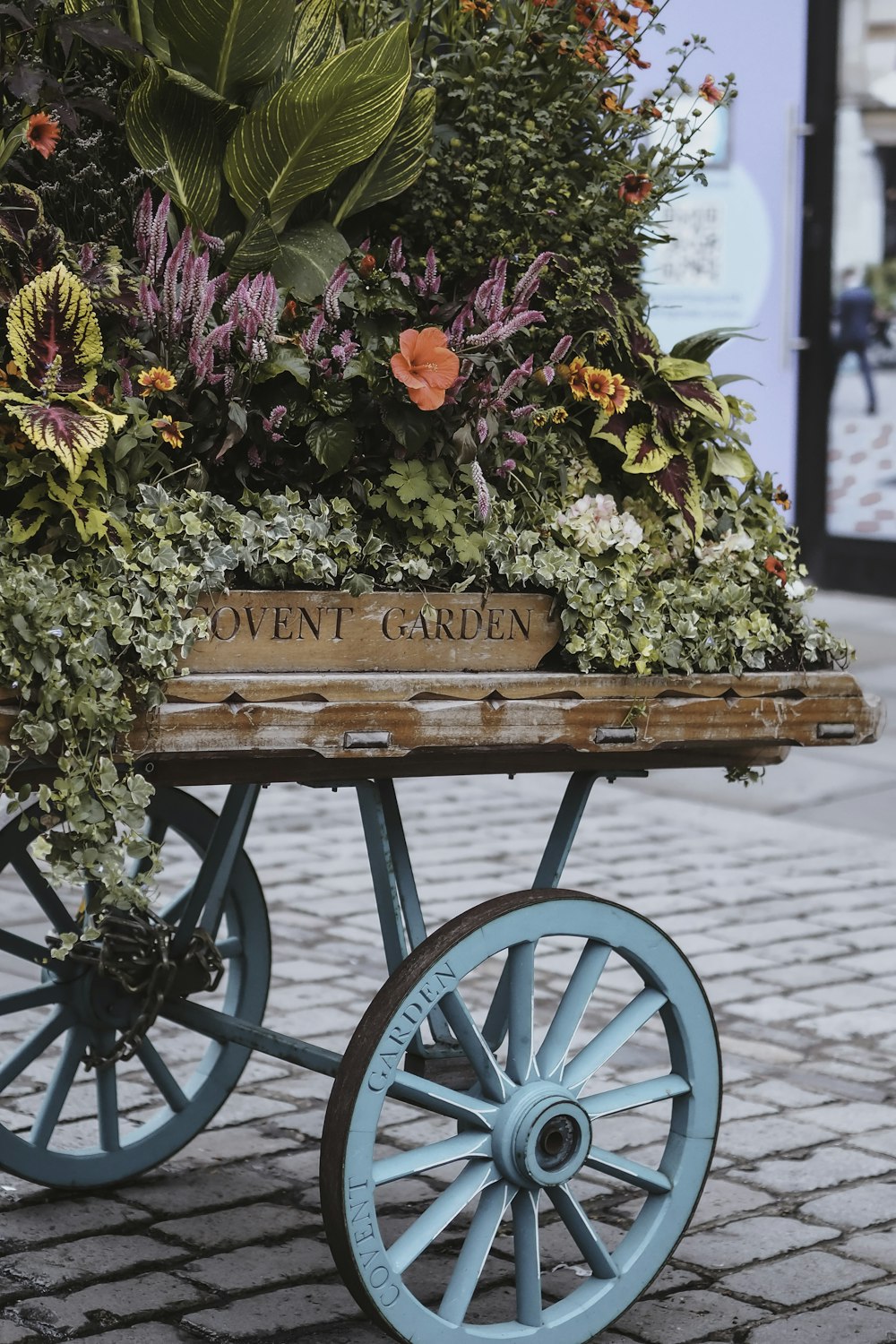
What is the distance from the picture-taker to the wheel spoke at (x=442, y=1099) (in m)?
2.34

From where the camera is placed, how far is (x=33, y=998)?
119 inches

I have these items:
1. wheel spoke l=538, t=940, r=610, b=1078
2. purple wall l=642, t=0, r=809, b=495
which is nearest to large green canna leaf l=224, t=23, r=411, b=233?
wheel spoke l=538, t=940, r=610, b=1078

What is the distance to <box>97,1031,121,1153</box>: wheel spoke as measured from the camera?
306cm

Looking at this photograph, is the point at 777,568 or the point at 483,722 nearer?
the point at 483,722

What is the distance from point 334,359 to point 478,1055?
94 centimetres

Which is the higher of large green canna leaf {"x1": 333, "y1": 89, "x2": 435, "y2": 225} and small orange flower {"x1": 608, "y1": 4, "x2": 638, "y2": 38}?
small orange flower {"x1": 608, "y1": 4, "x2": 638, "y2": 38}

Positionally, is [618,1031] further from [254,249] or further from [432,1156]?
[254,249]

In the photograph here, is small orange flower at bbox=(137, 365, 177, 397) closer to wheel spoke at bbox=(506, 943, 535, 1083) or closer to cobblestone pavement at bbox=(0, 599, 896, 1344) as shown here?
wheel spoke at bbox=(506, 943, 535, 1083)

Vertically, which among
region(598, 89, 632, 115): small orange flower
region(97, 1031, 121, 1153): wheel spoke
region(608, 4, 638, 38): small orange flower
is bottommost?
region(97, 1031, 121, 1153): wheel spoke

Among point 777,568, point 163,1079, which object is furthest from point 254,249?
point 163,1079

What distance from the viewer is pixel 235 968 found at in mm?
3305

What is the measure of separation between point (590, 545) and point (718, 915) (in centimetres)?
270

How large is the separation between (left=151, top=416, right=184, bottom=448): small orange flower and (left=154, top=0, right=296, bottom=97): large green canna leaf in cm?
52

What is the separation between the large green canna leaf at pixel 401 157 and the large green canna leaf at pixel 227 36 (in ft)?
0.60
